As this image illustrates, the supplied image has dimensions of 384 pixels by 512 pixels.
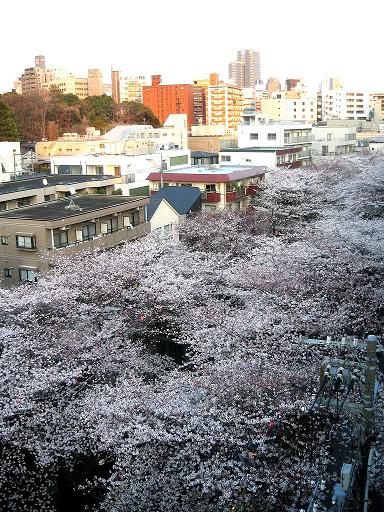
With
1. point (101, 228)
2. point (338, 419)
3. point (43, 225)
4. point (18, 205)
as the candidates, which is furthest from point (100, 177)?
point (338, 419)

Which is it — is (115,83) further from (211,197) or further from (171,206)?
(171,206)

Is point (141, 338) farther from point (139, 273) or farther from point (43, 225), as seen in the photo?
point (43, 225)

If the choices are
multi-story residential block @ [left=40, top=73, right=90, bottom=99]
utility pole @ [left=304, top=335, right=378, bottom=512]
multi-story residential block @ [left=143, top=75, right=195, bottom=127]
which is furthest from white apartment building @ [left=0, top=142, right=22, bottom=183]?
multi-story residential block @ [left=40, top=73, right=90, bottom=99]

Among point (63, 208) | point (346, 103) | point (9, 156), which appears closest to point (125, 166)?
point (9, 156)

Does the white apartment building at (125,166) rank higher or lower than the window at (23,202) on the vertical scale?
higher

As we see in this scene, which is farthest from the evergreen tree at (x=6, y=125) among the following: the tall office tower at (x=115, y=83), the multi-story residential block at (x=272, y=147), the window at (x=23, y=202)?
the tall office tower at (x=115, y=83)

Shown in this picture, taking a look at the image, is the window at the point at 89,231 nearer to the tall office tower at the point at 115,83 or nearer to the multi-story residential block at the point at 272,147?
the multi-story residential block at the point at 272,147

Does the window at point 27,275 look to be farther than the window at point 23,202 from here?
No
